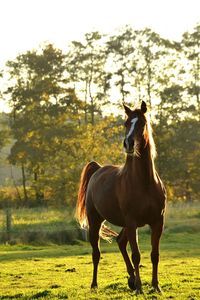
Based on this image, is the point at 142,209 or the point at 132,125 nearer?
the point at 132,125

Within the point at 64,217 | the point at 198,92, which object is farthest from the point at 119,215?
the point at 198,92

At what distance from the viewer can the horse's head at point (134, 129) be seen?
8.75 meters

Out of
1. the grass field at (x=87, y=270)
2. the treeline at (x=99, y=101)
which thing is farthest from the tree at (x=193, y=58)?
the grass field at (x=87, y=270)

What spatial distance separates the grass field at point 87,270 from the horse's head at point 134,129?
7.53ft

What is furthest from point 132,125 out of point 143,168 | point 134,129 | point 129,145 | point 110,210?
point 110,210

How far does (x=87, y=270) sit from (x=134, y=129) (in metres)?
7.05

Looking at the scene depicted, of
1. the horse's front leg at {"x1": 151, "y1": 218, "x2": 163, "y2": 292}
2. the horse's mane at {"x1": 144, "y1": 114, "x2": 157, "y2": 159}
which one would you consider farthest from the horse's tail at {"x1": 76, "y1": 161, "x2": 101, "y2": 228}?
the horse's mane at {"x1": 144, "y1": 114, "x2": 157, "y2": 159}

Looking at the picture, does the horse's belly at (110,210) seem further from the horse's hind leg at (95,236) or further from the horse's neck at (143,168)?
the horse's neck at (143,168)

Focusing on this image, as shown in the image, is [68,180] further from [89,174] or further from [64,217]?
[89,174]

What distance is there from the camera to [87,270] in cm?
1512

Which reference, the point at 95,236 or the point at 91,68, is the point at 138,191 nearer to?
the point at 95,236

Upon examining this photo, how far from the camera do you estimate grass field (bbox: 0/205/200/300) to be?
1001 cm

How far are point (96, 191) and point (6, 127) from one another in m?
53.1

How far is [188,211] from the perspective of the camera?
36.8 meters
